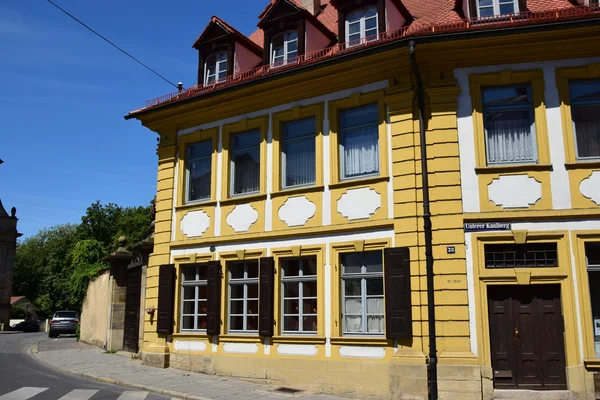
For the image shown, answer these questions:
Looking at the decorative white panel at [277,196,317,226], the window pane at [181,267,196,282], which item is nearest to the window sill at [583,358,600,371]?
the decorative white panel at [277,196,317,226]

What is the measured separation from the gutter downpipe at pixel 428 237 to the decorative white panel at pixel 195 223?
6.19 m

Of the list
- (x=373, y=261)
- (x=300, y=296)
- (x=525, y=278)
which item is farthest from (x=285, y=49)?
(x=525, y=278)

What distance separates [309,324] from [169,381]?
11.3 feet

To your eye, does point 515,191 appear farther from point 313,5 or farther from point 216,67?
point 313,5

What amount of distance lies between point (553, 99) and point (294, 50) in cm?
654

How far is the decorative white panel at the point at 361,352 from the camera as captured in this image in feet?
40.4

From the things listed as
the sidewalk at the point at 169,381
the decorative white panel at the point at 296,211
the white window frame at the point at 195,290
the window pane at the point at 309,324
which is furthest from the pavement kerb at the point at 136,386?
the decorative white panel at the point at 296,211

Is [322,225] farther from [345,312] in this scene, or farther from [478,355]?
[478,355]

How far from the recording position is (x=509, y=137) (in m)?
12.5

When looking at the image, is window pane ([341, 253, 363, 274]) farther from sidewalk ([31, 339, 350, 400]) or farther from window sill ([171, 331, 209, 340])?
window sill ([171, 331, 209, 340])

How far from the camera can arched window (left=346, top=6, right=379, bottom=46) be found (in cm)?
1398

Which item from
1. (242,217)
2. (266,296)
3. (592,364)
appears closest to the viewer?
(592,364)

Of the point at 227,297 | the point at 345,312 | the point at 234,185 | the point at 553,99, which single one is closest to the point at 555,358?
the point at 345,312

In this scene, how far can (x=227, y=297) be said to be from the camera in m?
15.0
